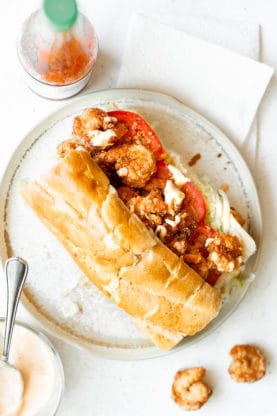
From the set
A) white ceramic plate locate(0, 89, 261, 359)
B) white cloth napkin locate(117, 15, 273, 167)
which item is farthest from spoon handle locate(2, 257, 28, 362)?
white cloth napkin locate(117, 15, 273, 167)

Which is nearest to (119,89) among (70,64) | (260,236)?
(70,64)

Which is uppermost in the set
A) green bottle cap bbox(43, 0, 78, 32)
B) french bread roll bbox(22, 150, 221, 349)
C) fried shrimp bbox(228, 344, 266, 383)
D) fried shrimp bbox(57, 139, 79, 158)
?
green bottle cap bbox(43, 0, 78, 32)

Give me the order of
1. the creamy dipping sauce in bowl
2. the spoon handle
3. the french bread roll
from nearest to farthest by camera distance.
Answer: the french bread roll
the spoon handle
the creamy dipping sauce in bowl

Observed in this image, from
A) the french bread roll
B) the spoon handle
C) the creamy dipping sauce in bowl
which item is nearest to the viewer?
the french bread roll

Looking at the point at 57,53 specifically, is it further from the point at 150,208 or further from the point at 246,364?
the point at 246,364

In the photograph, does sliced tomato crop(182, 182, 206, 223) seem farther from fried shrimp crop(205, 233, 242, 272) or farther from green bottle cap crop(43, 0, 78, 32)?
green bottle cap crop(43, 0, 78, 32)

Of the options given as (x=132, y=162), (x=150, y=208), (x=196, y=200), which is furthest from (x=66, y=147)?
(x=196, y=200)

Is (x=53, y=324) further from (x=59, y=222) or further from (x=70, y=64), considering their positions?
(x=70, y=64)

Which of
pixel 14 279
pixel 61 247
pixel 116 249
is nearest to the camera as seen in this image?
pixel 116 249
